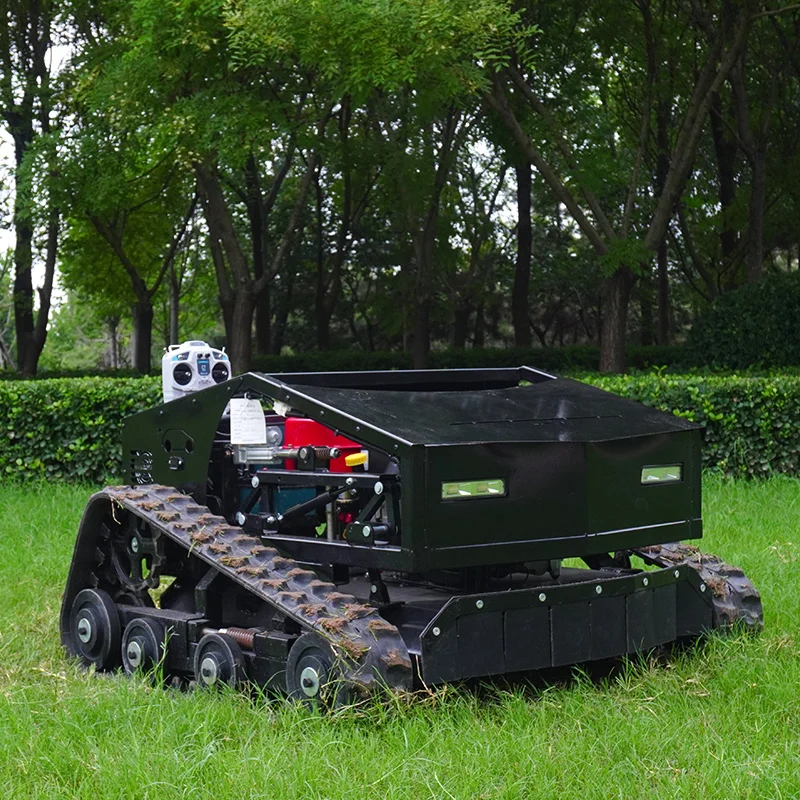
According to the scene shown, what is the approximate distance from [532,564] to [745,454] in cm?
559

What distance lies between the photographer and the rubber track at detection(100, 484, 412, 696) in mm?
4035

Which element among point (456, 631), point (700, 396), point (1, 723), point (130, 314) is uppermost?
point (130, 314)

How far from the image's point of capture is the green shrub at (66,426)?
11188 mm

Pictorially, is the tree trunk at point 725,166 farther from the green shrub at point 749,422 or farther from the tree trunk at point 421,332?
the green shrub at point 749,422

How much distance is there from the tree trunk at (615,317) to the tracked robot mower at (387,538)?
11.5 m

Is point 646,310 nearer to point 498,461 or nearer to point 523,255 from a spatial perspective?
point 523,255

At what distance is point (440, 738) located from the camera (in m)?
3.91

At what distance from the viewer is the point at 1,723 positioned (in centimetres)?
424

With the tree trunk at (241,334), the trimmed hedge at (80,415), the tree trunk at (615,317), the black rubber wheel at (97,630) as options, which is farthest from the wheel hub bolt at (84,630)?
the tree trunk at (241,334)

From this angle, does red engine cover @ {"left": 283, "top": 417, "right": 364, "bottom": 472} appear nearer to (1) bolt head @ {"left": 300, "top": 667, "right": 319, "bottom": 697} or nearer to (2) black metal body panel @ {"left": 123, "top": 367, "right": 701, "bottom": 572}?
(2) black metal body panel @ {"left": 123, "top": 367, "right": 701, "bottom": 572}

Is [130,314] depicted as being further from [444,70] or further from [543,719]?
[543,719]

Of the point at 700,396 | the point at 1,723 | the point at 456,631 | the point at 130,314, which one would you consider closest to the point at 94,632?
the point at 1,723

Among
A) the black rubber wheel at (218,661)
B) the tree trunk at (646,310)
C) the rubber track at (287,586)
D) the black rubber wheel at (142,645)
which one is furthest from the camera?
the tree trunk at (646,310)

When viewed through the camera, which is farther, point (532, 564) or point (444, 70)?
point (444, 70)
